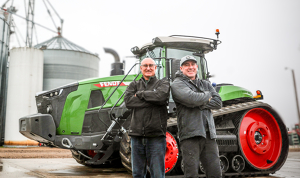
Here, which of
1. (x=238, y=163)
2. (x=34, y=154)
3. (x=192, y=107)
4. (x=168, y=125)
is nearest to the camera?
(x=192, y=107)

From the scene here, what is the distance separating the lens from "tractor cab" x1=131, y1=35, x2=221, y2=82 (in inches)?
223

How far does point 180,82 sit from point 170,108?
2225mm

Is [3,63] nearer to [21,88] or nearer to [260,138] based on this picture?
[21,88]

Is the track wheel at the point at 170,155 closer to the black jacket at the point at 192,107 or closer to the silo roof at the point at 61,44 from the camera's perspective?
the black jacket at the point at 192,107

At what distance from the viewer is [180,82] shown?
133 inches

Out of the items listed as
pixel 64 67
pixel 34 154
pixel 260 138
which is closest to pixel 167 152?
pixel 260 138

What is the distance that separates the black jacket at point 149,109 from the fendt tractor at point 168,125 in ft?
5.39

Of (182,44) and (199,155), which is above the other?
(182,44)

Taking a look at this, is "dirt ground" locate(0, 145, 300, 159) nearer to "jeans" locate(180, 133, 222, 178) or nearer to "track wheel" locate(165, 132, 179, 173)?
"track wheel" locate(165, 132, 179, 173)

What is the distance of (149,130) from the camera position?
3188mm

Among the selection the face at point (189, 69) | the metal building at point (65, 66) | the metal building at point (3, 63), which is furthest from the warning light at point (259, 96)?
the metal building at point (3, 63)

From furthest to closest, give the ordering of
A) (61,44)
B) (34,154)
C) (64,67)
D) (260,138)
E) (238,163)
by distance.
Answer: (61,44), (64,67), (34,154), (260,138), (238,163)

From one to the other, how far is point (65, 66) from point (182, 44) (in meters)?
20.5

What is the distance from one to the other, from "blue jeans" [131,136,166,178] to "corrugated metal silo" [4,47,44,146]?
792 inches
